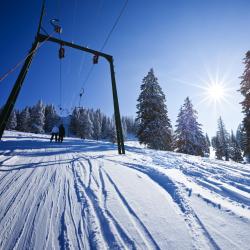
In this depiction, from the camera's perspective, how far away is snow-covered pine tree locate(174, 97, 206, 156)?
29.6 m

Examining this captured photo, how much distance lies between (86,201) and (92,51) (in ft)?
41.4

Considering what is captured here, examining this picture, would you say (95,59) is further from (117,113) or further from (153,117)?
(153,117)

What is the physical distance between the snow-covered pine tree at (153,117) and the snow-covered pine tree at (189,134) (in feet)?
11.0

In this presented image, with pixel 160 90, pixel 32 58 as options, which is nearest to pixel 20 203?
pixel 32 58

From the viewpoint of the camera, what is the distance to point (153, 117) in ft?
90.6

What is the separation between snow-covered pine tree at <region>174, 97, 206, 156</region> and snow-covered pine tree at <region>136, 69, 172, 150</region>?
132 inches

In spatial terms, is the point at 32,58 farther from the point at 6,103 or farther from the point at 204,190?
the point at 204,190

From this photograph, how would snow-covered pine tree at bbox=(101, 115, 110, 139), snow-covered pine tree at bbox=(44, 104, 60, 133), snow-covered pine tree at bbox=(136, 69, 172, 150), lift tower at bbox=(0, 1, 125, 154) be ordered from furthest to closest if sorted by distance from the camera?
snow-covered pine tree at bbox=(101, 115, 110, 139) < snow-covered pine tree at bbox=(44, 104, 60, 133) < snow-covered pine tree at bbox=(136, 69, 172, 150) < lift tower at bbox=(0, 1, 125, 154)

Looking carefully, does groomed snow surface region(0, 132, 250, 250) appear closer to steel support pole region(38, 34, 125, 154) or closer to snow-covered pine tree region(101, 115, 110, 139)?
steel support pole region(38, 34, 125, 154)

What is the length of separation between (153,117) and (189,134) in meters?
7.31

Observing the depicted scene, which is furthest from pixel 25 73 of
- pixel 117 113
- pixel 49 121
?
pixel 49 121

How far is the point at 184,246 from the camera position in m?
2.60

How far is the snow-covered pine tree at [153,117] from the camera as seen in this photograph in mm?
26469

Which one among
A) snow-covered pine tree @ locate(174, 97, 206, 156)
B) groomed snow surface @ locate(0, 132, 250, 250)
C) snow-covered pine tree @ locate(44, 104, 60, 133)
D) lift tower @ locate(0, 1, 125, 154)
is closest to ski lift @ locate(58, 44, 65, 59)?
lift tower @ locate(0, 1, 125, 154)
